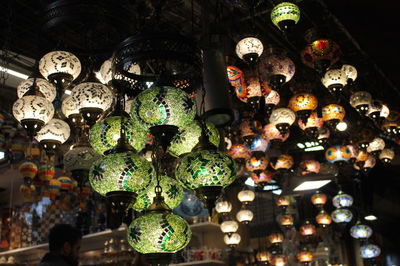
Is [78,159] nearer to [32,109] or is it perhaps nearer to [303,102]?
[32,109]

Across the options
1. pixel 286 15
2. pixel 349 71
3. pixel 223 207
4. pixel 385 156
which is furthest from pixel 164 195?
pixel 385 156

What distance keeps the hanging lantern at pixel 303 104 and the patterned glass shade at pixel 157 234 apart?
2.83m

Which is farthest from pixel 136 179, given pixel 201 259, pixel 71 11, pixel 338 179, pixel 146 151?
pixel 338 179

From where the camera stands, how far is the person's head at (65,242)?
9.05 feet

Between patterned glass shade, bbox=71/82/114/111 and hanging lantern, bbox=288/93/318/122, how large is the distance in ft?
7.74

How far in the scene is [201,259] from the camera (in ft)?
20.7

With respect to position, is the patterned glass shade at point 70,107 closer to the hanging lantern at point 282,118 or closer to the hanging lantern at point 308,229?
the hanging lantern at point 282,118

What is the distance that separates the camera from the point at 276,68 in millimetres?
4129

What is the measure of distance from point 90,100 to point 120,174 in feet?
3.32

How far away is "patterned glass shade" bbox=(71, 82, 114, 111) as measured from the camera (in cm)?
307

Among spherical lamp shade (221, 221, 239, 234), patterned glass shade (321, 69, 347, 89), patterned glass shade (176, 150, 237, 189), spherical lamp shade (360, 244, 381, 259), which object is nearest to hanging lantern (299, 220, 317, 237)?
spherical lamp shade (360, 244, 381, 259)

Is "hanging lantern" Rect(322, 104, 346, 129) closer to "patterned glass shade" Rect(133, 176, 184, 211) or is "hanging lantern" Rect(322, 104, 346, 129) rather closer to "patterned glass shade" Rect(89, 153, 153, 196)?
"patterned glass shade" Rect(133, 176, 184, 211)

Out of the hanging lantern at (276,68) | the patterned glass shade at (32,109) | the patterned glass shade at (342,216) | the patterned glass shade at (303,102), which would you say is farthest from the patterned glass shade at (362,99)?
the patterned glass shade at (32,109)

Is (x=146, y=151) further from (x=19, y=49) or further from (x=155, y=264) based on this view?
(x=155, y=264)
